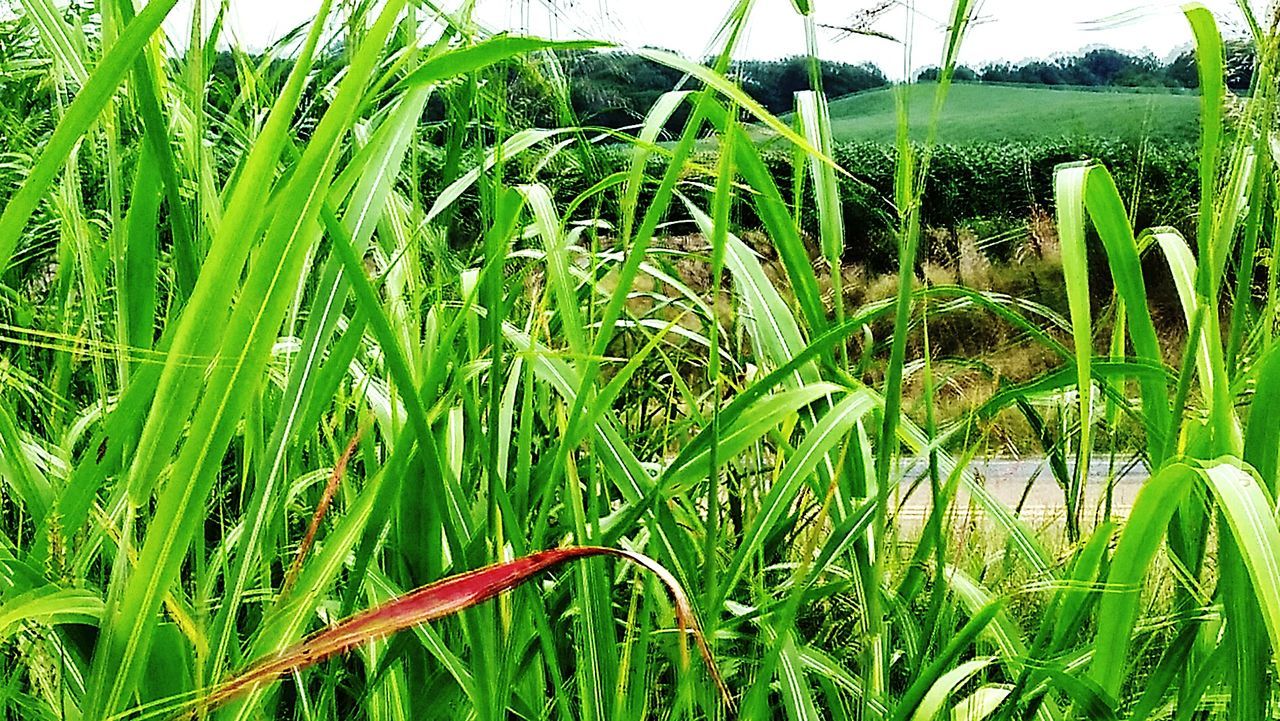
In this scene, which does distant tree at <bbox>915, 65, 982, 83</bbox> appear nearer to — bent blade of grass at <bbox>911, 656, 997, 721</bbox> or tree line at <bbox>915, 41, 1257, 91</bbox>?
tree line at <bbox>915, 41, 1257, 91</bbox>

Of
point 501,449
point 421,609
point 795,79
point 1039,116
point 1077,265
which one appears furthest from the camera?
point 1039,116

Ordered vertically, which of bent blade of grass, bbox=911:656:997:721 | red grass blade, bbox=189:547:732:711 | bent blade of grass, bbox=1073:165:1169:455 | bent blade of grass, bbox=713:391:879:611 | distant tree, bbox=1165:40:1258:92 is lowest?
bent blade of grass, bbox=911:656:997:721

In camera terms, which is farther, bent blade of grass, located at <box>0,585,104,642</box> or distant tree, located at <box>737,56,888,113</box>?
distant tree, located at <box>737,56,888,113</box>

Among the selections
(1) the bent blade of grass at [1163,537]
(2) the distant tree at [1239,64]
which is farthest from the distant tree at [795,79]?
(1) the bent blade of grass at [1163,537]

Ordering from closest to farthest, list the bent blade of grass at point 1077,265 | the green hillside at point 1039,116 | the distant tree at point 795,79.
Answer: the bent blade of grass at point 1077,265
the distant tree at point 795,79
the green hillside at point 1039,116

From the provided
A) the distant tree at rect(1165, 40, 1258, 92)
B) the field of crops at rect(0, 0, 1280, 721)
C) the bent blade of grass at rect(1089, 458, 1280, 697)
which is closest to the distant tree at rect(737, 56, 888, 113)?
the field of crops at rect(0, 0, 1280, 721)

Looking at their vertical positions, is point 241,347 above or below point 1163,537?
above

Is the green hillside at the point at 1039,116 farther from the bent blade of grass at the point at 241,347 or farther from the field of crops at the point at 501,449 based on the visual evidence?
the bent blade of grass at the point at 241,347

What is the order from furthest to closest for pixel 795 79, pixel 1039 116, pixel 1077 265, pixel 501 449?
pixel 1039 116, pixel 795 79, pixel 501 449, pixel 1077 265

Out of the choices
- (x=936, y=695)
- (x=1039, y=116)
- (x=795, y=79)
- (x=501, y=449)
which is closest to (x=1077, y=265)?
(x=936, y=695)

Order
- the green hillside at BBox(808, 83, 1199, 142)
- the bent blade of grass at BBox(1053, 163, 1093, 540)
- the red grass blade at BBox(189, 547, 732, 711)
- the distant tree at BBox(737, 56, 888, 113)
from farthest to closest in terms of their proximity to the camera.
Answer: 1. the green hillside at BBox(808, 83, 1199, 142)
2. the distant tree at BBox(737, 56, 888, 113)
3. the bent blade of grass at BBox(1053, 163, 1093, 540)
4. the red grass blade at BBox(189, 547, 732, 711)

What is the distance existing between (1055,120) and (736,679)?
6.64 meters

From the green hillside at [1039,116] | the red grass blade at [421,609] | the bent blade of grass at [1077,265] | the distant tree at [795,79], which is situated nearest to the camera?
the red grass blade at [421,609]

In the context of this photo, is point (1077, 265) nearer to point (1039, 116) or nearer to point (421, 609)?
point (421, 609)
